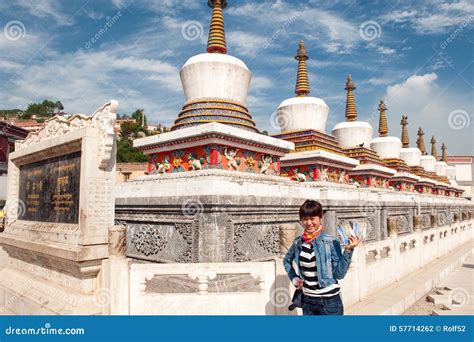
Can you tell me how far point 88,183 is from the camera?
18.7 ft

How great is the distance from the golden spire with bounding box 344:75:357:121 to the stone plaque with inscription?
1801cm

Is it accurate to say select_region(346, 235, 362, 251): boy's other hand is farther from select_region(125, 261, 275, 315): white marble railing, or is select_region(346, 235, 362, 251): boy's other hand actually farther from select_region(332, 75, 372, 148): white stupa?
select_region(332, 75, 372, 148): white stupa

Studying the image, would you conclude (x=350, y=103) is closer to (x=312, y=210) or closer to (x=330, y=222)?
(x=330, y=222)

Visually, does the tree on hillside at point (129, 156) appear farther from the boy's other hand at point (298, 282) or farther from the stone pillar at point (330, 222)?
the boy's other hand at point (298, 282)

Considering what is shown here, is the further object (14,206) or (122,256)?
(14,206)

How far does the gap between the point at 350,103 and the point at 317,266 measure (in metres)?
19.6

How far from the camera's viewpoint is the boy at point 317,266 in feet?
12.7

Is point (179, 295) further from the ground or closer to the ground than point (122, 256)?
closer to the ground

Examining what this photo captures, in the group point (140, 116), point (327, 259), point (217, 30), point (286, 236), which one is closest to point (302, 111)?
point (217, 30)

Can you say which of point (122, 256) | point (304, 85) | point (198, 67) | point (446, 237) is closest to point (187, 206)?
point (122, 256)

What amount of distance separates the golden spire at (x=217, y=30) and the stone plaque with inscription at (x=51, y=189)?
7.02 metres
